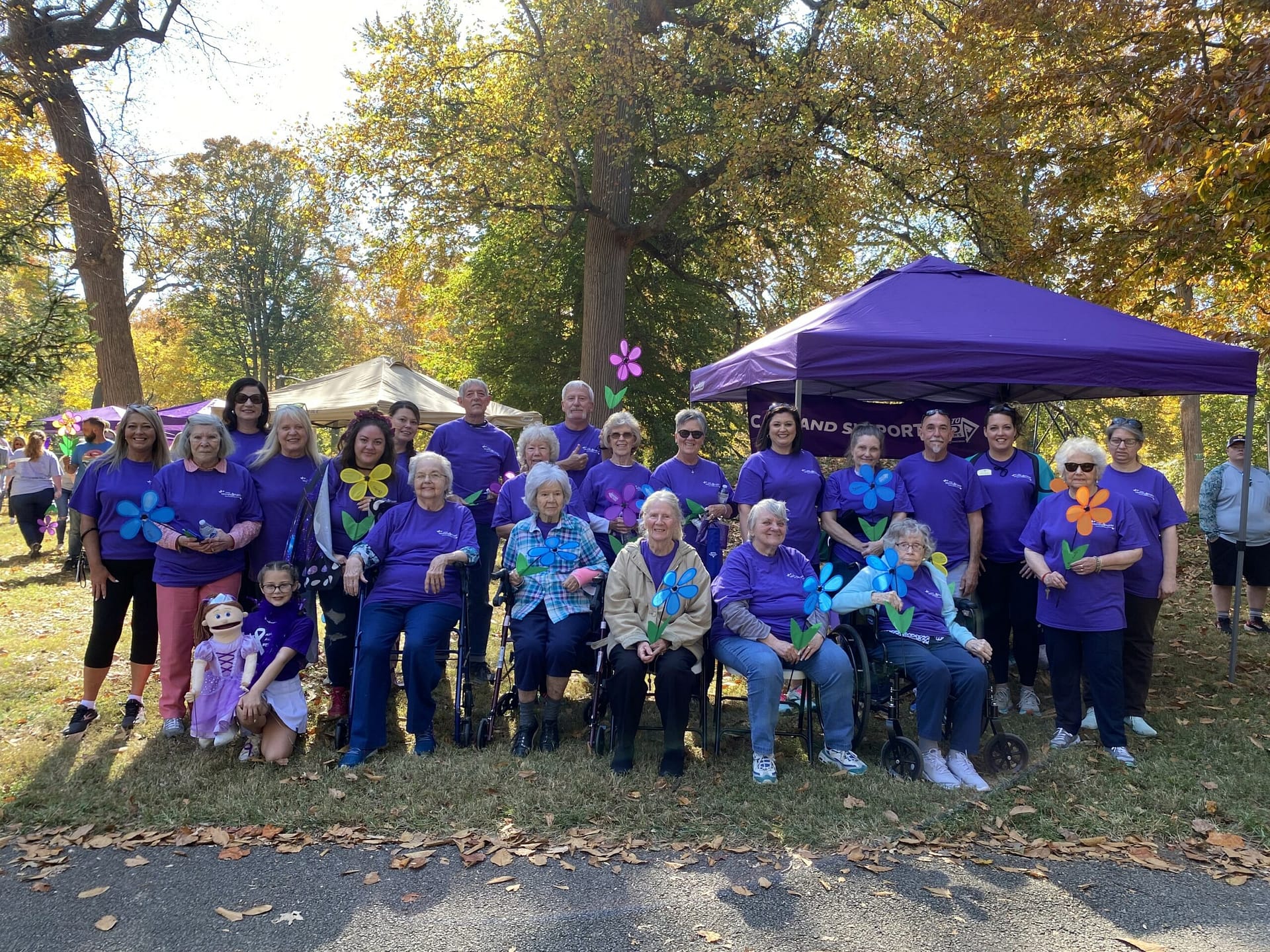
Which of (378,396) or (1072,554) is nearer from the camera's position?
(1072,554)

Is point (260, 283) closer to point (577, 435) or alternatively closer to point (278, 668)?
point (577, 435)

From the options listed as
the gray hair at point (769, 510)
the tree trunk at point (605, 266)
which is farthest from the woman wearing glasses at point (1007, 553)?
the tree trunk at point (605, 266)

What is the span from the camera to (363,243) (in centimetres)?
1216

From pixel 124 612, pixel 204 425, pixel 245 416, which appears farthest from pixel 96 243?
pixel 204 425

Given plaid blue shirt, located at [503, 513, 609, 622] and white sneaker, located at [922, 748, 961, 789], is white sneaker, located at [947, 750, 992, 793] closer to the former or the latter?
white sneaker, located at [922, 748, 961, 789]

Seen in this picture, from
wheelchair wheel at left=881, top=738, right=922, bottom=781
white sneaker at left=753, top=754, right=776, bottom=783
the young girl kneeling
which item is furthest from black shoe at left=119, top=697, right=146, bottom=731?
wheelchair wheel at left=881, top=738, right=922, bottom=781

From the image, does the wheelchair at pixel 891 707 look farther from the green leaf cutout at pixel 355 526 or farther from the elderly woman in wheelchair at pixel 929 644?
the green leaf cutout at pixel 355 526

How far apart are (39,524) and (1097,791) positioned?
1185cm

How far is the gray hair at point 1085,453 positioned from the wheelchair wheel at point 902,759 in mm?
1590

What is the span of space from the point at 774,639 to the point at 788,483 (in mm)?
1044

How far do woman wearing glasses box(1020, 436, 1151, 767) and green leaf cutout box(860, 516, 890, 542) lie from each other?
2.34 feet

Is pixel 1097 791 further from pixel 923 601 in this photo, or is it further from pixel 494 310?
pixel 494 310

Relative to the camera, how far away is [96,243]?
32.8ft

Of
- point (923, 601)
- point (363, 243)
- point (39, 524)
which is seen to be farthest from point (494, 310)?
point (923, 601)
